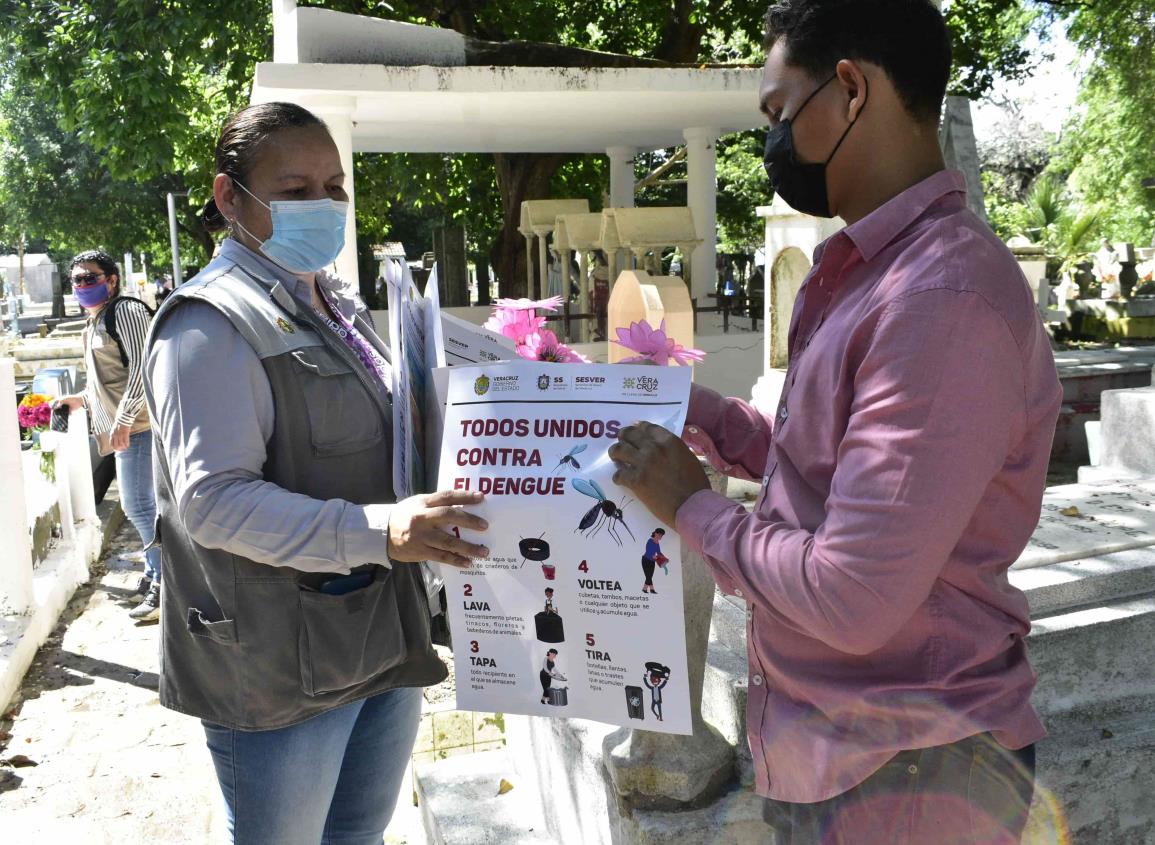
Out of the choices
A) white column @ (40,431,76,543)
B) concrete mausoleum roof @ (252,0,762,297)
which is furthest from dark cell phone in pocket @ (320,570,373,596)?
white column @ (40,431,76,543)

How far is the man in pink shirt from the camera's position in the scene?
1353mm

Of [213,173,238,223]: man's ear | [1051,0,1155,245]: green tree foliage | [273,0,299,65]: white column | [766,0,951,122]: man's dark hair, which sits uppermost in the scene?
[1051,0,1155,245]: green tree foliage

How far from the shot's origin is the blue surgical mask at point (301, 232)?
7.02ft

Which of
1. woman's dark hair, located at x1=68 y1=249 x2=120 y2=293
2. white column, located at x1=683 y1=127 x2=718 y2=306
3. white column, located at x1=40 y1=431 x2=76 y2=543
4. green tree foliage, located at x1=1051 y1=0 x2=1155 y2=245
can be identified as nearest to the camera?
woman's dark hair, located at x1=68 y1=249 x2=120 y2=293

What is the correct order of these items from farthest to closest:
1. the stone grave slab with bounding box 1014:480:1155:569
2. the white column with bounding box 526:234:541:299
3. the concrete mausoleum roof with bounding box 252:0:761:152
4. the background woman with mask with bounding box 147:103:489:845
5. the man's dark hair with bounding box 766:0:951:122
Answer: the white column with bounding box 526:234:541:299 < the concrete mausoleum roof with bounding box 252:0:761:152 < the stone grave slab with bounding box 1014:480:1155:569 < the background woman with mask with bounding box 147:103:489:845 < the man's dark hair with bounding box 766:0:951:122

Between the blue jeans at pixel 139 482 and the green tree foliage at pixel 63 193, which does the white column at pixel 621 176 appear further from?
the green tree foliage at pixel 63 193

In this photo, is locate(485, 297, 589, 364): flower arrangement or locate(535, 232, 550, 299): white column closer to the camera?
locate(485, 297, 589, 364): flower arrangement

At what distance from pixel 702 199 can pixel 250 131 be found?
10690mm

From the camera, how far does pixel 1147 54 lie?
15594mm

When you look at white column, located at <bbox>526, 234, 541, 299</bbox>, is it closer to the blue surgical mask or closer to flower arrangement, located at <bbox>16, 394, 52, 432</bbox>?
flower arrangement, located at <bbox>16, 394, 52, 432</bbox>

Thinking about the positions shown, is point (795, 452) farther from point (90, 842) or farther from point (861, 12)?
point (90, 842)

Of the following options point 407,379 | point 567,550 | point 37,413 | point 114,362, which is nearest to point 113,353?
point 114,362

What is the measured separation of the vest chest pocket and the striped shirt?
4.54 meters

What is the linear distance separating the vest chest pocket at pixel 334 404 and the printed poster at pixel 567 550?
0.23 m
